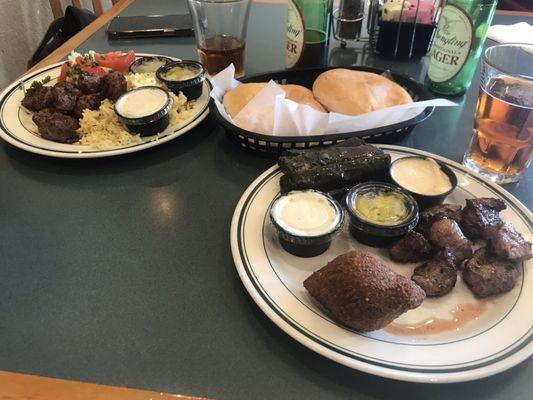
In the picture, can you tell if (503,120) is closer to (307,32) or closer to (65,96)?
(307,32)

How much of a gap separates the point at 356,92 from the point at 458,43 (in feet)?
1.44

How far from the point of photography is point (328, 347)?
0.80 meters

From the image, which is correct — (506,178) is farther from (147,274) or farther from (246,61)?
(246,61)

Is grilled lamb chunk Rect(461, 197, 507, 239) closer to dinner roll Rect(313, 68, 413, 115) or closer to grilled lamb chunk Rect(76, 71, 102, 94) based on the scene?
dinner roll Rect(313, 68, 413, 115)

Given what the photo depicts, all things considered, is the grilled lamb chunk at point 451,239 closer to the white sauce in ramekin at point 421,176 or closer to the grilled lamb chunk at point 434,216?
the grilled lamb chunk at point 434,216

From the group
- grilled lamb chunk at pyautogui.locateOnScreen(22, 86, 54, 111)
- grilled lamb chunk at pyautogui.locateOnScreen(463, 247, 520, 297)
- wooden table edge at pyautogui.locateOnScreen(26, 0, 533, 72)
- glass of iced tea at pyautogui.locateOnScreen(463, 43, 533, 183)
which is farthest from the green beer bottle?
grilled lamb chunk at pyautogui.locateOnScreen(22, 86, 54, 111)

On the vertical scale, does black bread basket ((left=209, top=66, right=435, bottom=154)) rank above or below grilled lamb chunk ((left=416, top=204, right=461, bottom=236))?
above

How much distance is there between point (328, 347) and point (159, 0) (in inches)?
96.8

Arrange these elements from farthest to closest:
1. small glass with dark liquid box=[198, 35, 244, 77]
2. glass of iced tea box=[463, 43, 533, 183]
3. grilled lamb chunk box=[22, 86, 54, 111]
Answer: small glass with dark liquid box=[198, 35, 244, 77] < grilled lamb chunk box=[22, 86, 54, 111] < glass of iced tea box=[463, 43, 533, 183]

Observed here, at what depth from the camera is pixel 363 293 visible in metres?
0.83

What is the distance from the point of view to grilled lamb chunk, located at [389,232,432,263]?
1028 mm

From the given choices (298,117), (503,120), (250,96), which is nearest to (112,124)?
(250,96)

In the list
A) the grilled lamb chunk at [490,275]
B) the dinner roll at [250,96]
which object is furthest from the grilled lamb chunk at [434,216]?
the dinner roll at [250,96]

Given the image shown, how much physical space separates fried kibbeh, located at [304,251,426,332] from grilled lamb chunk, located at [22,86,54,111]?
1143mm
